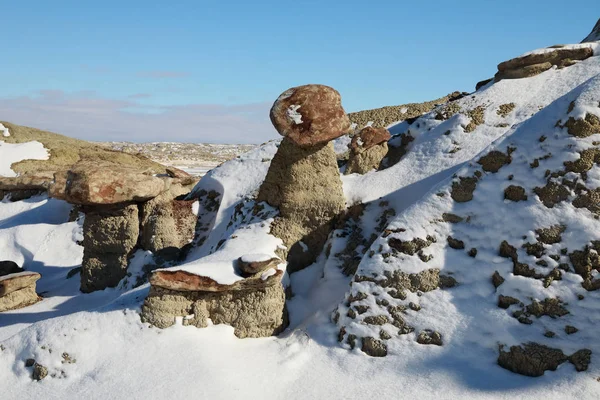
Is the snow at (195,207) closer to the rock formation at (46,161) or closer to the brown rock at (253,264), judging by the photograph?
the brown rock at (253,264)

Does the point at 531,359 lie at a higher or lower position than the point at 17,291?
higher

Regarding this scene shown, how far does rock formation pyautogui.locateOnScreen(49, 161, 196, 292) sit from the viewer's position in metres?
9.99

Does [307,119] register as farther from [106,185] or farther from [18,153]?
[18,153]

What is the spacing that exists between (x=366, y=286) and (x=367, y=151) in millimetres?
4060

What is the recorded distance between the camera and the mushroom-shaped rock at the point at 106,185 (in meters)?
9.63

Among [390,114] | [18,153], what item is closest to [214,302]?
[390,114]

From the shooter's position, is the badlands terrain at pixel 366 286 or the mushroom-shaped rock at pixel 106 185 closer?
the badlands terrain at pixel 366 286

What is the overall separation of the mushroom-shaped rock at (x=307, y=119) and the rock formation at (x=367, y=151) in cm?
213

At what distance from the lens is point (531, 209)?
659cm

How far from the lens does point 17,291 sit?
10.2m

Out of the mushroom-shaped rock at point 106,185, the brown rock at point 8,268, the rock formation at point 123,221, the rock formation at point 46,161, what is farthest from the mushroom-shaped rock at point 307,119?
the rock formation at point 46,161

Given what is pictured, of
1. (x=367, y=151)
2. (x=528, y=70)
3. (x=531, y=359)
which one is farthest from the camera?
(x=528, y=70)

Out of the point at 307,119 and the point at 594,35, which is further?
the point at 594,35

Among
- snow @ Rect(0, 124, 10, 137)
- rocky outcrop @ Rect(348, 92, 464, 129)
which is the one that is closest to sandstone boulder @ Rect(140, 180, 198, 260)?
rocky outcrop @ Rect(348, 92, 464, 129)
